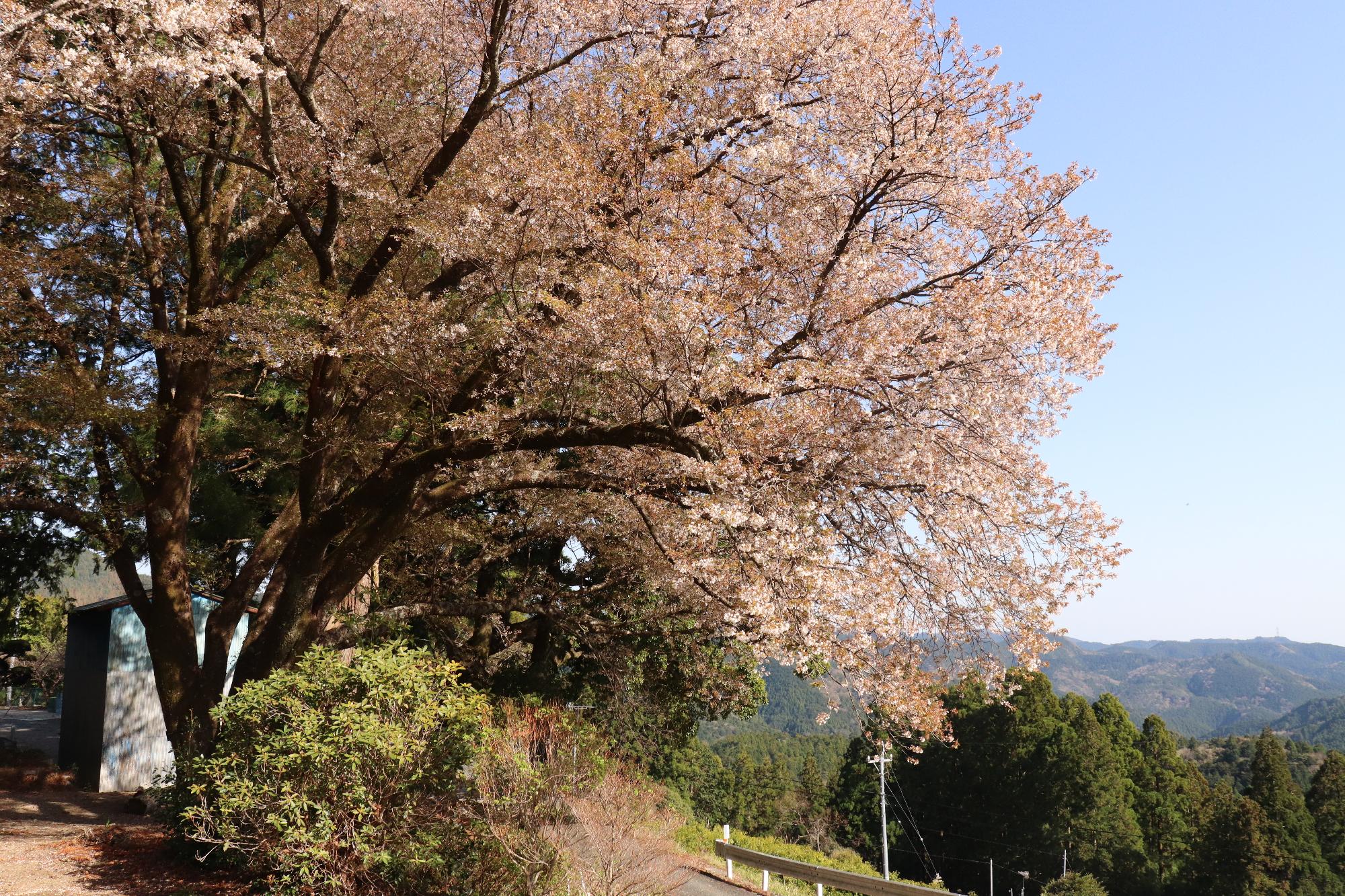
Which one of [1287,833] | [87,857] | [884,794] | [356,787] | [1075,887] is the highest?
[356,787]

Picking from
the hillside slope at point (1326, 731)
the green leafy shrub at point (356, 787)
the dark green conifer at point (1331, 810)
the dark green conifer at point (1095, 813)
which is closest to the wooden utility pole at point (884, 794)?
the green leafy shrub at point (356, 787)

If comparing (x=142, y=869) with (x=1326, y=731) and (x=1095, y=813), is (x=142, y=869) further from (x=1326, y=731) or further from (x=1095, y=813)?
(x=1326, y=731)

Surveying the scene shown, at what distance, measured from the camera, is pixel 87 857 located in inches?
309

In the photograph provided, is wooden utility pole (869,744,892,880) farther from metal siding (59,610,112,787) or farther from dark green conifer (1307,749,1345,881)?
dark green conifer (1307,749,1345,881)

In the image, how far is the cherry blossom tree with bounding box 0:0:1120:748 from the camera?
22.4 ft

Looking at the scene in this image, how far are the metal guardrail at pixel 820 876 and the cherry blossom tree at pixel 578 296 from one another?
355cm

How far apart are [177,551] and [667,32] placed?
7651 mm

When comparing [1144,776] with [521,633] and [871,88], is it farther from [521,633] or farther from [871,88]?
[871,88]

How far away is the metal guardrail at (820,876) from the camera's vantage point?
9.77 m

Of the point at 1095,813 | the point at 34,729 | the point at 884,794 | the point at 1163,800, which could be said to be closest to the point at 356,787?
the point at 34,729

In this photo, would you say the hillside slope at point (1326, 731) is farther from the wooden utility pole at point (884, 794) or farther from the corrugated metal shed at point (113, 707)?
the corrugated metal shed at point (113, 707)

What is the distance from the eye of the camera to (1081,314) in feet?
23.5

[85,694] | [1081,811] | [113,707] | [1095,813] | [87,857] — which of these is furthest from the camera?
[1081,811]

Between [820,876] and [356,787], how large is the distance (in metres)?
7.41
